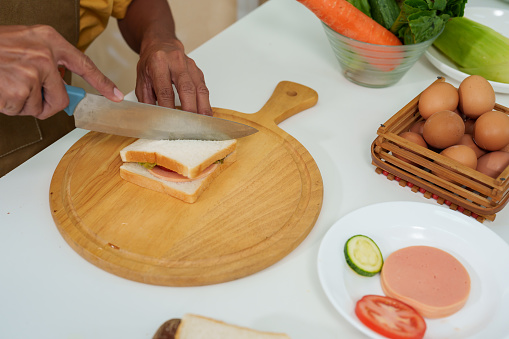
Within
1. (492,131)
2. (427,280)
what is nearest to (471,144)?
(492,131)

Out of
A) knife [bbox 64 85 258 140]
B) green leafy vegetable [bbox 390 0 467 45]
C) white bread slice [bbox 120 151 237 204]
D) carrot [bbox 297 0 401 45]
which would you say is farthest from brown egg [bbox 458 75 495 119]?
white bread slice [bbox 120 151 237 204]

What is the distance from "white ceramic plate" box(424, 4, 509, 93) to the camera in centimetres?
182

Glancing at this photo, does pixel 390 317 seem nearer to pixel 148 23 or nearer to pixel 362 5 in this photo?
pixel 362 5

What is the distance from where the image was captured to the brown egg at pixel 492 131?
1.26 metres

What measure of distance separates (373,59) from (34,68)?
113cm

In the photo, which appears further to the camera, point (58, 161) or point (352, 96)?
point (352, 96)

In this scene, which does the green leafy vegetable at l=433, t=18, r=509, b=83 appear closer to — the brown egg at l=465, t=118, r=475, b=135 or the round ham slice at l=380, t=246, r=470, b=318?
the brown egg at l=465, t=118, r=475, b=135

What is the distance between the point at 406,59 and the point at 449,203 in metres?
0.61

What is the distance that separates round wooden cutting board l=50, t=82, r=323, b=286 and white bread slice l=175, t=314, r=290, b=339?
128 mm

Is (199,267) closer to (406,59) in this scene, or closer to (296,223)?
(296,223)

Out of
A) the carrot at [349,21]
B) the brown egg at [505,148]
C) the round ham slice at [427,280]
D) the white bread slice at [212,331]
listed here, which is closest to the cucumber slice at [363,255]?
the round ham slice at [427,280]

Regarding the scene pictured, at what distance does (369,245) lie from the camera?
43.8 inches

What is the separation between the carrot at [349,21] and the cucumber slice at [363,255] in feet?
2.81

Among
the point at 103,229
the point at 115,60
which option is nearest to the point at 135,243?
the point at 103,229
